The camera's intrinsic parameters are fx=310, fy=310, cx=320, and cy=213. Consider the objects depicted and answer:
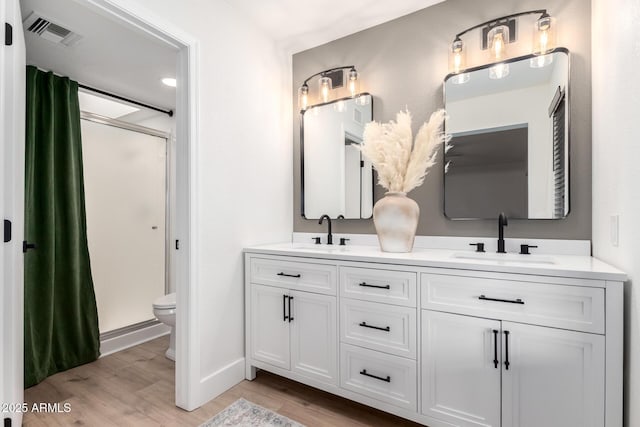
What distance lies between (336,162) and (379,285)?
1.12 m

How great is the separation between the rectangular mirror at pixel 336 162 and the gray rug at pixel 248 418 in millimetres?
1336

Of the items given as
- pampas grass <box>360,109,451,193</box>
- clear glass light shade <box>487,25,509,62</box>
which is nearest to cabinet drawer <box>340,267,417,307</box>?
pampas grass <box>360,109,451,193</box>

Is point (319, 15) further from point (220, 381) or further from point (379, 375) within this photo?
point (220, 381)

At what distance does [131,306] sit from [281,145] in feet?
6.84

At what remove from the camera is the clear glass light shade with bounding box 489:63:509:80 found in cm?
179

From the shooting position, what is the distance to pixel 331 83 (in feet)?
7.93

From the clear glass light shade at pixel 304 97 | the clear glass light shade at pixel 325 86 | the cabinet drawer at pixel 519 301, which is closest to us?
the cabinet drawer at pixel 519 301

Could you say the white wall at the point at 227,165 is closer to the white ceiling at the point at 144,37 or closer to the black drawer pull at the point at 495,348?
the white ceiling at the point at 144,37

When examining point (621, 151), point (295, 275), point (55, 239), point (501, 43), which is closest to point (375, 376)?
point (295, 275)

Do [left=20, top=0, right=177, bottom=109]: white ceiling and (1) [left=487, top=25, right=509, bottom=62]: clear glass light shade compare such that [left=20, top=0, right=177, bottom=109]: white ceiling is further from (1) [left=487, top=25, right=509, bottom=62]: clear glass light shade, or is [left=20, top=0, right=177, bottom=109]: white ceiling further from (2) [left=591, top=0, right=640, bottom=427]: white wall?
(2) [left=591, top=0, right=640, bottom=427]: white wall

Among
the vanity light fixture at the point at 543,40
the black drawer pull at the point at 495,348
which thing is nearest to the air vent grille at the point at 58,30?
the vanity light fixture at the point at 543,40

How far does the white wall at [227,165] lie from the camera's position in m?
1.84

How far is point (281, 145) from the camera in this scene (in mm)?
2520

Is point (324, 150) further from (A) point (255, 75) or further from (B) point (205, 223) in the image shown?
(B) point (205, 223)
